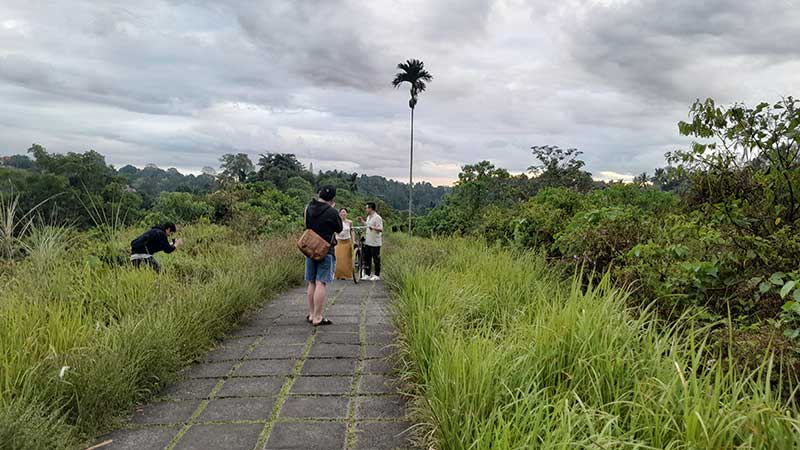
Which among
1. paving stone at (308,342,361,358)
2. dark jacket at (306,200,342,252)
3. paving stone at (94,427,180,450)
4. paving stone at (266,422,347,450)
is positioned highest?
dark jacket at (306,200,342,252)

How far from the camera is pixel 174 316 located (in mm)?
4227

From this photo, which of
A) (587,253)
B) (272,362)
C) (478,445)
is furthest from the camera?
(587,253)

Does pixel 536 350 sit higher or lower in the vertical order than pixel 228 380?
higher

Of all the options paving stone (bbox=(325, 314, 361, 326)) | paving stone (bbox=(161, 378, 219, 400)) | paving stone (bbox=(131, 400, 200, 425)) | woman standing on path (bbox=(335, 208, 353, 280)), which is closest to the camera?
paving stone (bbox=(131, 400, 200, 425))

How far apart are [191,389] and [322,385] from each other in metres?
0.95

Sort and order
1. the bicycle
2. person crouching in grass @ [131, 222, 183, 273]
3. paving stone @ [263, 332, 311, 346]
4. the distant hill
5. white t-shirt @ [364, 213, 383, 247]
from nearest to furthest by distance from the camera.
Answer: paving stone @ [263, 332, 311, 346], person crouching in grass @ [131, 222, 183, 273], white t-shirt @ [364, 213, 383, 247], the bicycle, the distant hill

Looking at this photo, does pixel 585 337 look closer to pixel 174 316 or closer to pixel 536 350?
pixel 536 350

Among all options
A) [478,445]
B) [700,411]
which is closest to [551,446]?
[478,445]

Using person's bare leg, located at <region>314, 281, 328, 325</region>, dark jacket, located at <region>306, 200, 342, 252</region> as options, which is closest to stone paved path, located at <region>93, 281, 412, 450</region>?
person's bare leg, located at <region>314, 281, 328, 325</region>

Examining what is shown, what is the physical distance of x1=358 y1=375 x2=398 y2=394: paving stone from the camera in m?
3.45

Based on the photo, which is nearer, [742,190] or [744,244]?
[744,244]

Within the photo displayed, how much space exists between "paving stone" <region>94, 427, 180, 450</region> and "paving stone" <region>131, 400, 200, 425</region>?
0.33 ft

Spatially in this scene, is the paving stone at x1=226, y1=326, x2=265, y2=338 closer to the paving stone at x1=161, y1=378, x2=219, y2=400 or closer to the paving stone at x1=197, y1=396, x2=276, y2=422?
the paving stone at x1=161, y1=378, x2=219, y2=400

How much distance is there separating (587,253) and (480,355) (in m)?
2.96
